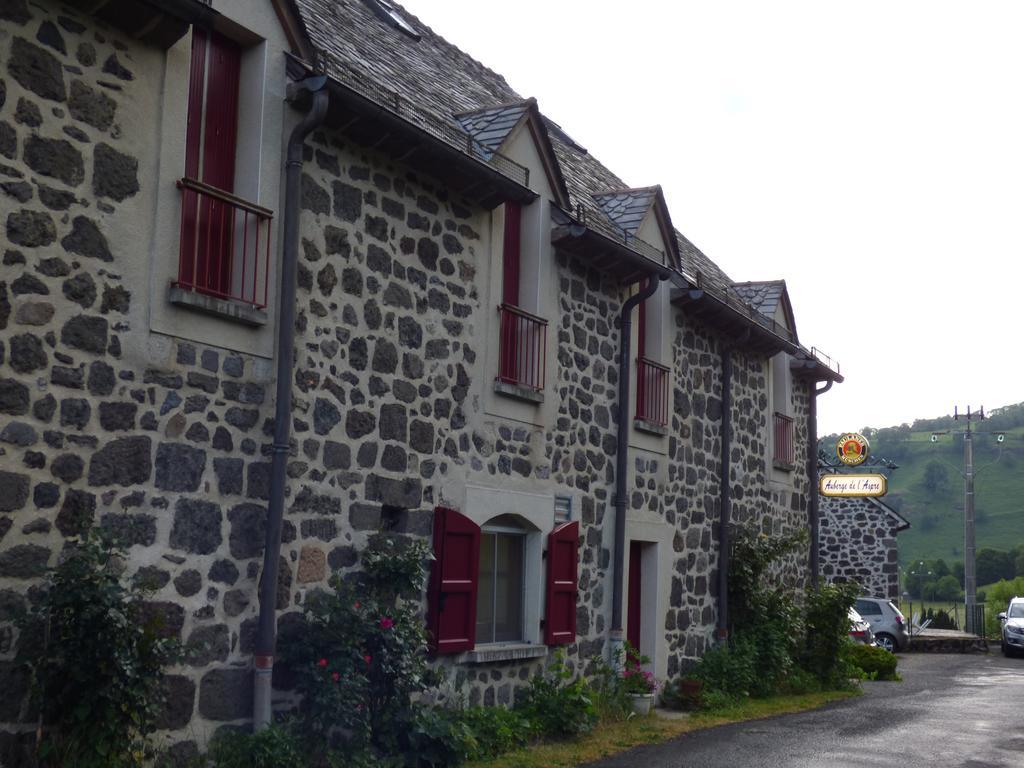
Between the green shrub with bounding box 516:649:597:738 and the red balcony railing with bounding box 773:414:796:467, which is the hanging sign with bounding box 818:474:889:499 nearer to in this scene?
the red balcony railing with bounding box 773:414:796:467

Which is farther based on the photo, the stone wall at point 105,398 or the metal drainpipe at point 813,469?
the metal drainpipe at point 813,469

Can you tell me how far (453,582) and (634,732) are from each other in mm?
2759

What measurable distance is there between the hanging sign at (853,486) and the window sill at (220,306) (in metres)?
26.0

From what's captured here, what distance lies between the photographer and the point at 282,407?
825 cm

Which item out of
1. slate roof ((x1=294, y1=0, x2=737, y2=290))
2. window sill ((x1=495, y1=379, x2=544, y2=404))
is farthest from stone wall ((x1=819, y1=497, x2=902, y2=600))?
window sill ((x1=495, y1=379, x2=544, y2=404))

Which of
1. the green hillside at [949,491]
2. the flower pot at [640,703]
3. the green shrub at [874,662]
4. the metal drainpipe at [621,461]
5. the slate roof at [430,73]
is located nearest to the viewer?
the slate roof at [430,73]

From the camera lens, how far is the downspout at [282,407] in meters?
7.97

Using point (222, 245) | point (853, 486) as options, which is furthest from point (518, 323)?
point (853, 486)

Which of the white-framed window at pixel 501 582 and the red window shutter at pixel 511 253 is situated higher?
the red window shutter at pixel 511 253

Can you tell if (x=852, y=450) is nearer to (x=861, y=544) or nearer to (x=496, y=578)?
(x=861, y=544)

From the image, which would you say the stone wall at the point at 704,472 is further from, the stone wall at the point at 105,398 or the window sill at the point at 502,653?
the stone wall at the point at 105,398

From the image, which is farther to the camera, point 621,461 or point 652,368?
point 652,368

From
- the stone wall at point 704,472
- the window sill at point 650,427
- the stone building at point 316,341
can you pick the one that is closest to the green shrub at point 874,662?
the stone wall at point 704,472

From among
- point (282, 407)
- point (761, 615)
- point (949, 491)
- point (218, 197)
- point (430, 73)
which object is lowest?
point (761, 615)
